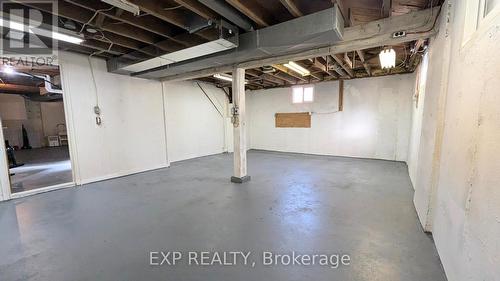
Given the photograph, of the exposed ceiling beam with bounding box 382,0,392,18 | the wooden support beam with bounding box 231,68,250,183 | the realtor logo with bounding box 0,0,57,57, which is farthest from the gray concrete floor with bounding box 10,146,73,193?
the exposed ceiling beam with bounding box 382,0,392,18

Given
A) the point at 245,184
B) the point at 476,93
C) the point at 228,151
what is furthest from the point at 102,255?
the point at 228,151

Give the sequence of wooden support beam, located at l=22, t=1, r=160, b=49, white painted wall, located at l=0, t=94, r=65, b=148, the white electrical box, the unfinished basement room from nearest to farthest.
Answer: the unfinished basement room
wooden support beam, located at l=22, t=1, r=160, b=49
white painted wall, located at l=0, t=94, r=65, b=148
the white electrical box

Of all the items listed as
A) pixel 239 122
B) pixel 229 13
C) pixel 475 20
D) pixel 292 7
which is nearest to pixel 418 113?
pixel 475 20

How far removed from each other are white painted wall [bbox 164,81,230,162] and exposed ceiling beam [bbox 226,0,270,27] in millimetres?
3815

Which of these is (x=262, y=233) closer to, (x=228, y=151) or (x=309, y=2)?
(x=309, y=2)

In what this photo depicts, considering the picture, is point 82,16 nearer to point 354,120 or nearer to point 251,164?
point 251,164

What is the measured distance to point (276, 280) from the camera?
1.61 meters

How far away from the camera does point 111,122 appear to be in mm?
4531

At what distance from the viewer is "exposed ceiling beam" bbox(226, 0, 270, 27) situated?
2316mm

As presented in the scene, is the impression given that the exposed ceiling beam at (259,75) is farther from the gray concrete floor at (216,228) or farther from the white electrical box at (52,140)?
the white electrical box at (52,140)

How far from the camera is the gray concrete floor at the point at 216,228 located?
172cm

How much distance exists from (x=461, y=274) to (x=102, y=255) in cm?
276

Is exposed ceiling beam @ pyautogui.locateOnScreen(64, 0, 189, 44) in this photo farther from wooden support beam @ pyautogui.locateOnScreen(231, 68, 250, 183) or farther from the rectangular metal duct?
wooden support beam @ pyautogui.locateOnScreen(231, 68, 250, 183)

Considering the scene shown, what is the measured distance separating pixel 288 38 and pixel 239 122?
1771 mm
